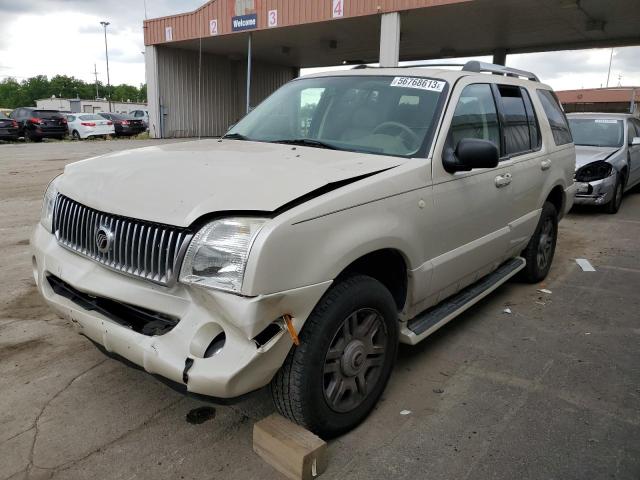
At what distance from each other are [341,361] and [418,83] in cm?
194

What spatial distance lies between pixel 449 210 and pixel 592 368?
1504 mm

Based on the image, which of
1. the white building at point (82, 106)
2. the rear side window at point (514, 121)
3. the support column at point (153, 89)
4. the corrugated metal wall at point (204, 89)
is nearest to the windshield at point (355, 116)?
the rear side window at point (514, 121)

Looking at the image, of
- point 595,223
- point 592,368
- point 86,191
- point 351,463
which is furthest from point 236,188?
point 595,223

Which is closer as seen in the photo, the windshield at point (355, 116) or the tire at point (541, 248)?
the windshield at point (355, 116)

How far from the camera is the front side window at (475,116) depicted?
3.41m

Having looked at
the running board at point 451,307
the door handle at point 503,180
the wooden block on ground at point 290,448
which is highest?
the door handle at point 503,180

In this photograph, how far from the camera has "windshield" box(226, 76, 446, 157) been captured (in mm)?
3275

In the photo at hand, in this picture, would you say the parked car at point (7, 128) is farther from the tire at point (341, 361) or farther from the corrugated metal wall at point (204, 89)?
the tire at point (341, 361)

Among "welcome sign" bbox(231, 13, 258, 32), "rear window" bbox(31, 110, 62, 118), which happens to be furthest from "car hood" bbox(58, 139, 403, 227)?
"rear window" bbox(31, 110, 62, 118)

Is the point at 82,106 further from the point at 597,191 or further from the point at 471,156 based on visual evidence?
the point at 471,156

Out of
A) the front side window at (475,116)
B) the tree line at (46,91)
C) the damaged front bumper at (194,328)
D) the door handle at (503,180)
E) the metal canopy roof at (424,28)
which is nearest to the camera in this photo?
the damaged front bumper at (194,328)

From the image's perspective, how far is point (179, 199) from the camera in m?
2.33

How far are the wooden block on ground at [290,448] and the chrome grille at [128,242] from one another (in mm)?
845

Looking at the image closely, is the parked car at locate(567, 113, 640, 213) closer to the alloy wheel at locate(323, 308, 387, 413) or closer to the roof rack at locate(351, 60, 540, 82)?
the roof rack at locate(351, 60, 540, 82)
